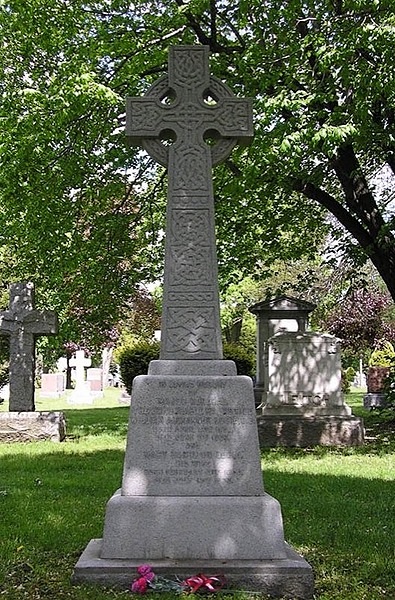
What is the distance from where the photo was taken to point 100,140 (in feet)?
40.9

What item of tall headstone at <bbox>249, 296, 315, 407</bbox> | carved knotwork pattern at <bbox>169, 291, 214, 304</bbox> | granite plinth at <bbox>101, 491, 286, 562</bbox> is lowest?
granite plinth at <bbox>101, 491, 286, 562</bbox>

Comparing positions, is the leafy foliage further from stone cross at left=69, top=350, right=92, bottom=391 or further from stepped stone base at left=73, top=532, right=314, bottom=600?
stepped stone base at left=73, top=532, right=314, bottom=600

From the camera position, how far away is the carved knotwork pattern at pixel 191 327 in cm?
507

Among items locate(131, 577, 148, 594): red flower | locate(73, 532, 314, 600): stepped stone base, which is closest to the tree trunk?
locate(73, 532, 314, 600): stepped stone base

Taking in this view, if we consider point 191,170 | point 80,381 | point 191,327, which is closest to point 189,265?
point 191,327

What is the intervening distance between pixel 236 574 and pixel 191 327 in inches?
65.6

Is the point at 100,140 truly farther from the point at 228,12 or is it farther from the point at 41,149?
the point at 228,12

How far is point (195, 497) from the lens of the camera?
467cm

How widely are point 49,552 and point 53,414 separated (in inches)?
290

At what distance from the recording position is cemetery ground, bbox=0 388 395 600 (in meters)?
4.54

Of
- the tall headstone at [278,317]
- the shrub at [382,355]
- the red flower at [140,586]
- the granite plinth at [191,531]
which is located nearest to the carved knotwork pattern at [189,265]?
the granite plinth at [191,531]

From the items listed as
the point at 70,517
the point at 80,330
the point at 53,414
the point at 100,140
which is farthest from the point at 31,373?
the point at 70,517

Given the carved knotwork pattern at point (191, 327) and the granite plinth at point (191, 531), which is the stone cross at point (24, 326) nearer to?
the carved knotwork pattern at point (191, 327)

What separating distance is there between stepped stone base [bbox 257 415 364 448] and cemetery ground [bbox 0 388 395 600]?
34cm
